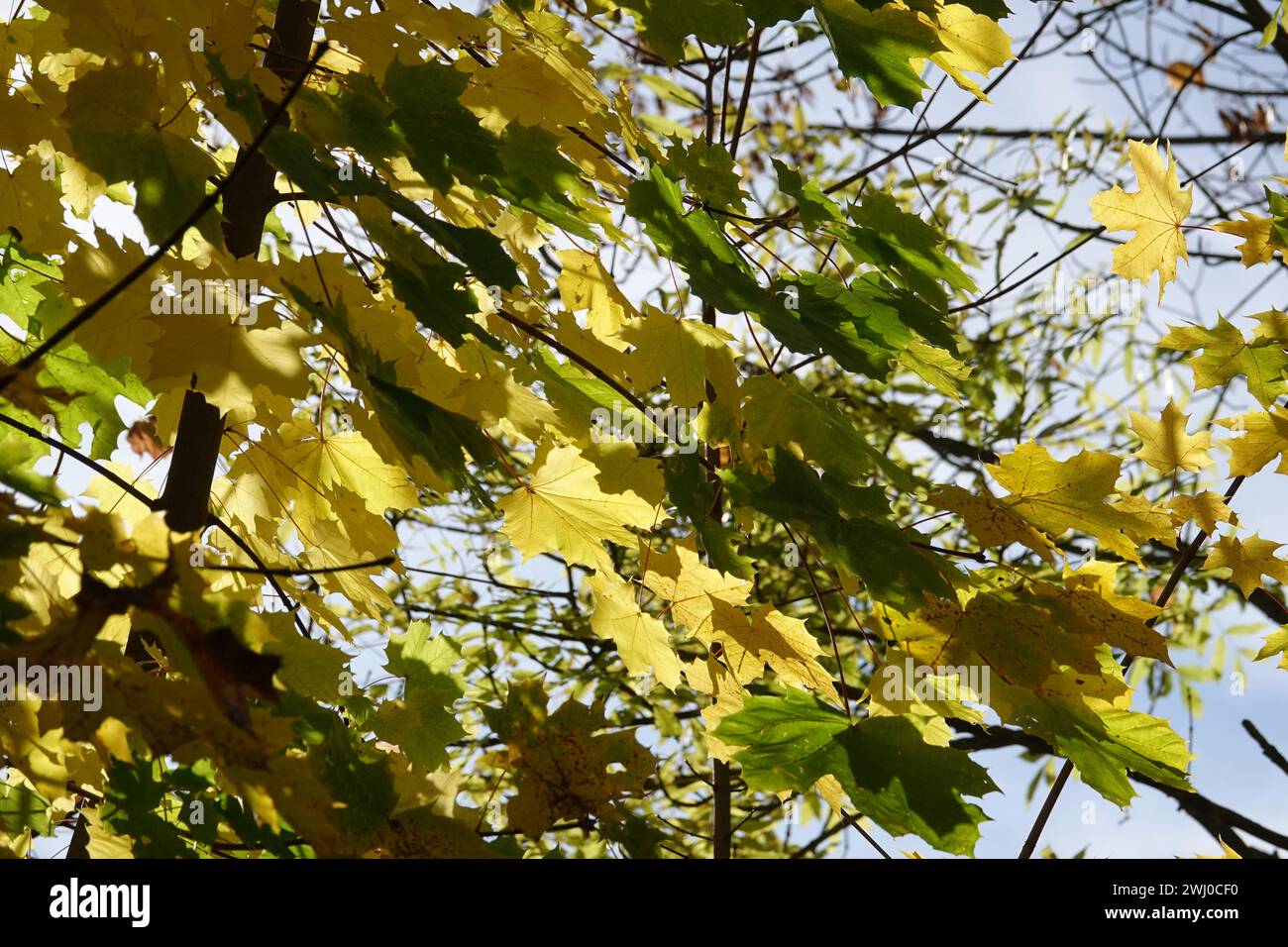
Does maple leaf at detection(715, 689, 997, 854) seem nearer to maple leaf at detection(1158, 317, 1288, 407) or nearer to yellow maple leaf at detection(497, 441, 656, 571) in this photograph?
yellow maple leaf at detection(497, 441, 656, 571)

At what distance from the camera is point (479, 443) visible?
1.14 meters

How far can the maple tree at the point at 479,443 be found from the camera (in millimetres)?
1146

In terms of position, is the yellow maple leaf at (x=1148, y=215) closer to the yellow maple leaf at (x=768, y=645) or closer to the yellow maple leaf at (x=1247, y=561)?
the yellow maple leaf at (x=1247, y=561)

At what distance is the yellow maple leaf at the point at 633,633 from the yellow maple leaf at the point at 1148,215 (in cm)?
129

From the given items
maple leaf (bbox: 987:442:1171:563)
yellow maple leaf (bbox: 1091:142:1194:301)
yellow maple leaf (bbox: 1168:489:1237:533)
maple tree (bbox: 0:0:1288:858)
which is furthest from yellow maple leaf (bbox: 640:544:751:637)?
yellow maple leaf (bbox: 1091:142:1194:301)

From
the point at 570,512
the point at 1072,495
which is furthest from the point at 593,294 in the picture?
the point at 1072,495

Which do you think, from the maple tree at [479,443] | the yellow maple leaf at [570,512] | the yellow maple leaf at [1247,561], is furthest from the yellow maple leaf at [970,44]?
the yellow maple leaf at [1247,561]

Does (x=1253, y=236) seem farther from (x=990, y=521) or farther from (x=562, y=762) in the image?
(x=562, y=762)

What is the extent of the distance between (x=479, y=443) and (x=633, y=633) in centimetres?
61

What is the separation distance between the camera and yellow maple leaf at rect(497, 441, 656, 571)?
5.13 feet
